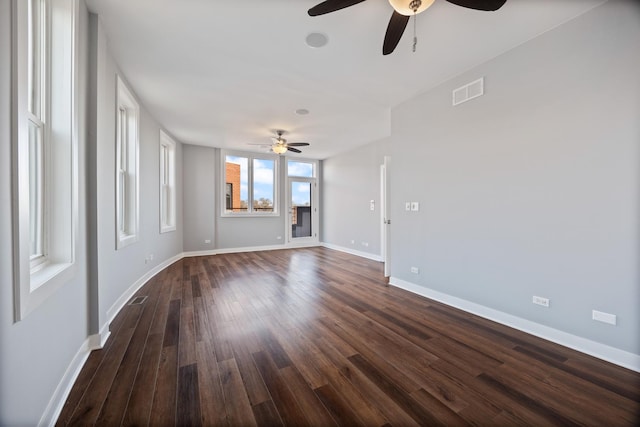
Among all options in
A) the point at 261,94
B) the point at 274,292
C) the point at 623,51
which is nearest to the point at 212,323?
the point at 274,292

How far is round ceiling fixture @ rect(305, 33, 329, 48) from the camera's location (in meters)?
2.23

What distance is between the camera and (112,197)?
8.04 ft

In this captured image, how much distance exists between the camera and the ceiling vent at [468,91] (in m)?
2.68

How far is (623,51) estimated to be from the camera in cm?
185

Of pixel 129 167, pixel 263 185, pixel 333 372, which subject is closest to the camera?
pixel 333 372

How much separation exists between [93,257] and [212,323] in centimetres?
123

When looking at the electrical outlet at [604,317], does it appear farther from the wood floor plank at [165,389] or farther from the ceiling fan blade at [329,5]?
the wood floor plank at [165,389]

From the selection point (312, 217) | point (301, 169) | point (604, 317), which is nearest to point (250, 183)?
point (301, 169)

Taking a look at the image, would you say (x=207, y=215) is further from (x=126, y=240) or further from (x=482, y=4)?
(x=482, y=4)

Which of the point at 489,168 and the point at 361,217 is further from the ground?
the point at 489,168

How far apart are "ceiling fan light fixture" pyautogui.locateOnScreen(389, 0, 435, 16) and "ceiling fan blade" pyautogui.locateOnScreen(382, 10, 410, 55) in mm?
126

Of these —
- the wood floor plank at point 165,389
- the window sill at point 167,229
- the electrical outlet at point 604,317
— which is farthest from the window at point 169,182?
the electrical outlet at point 604,317

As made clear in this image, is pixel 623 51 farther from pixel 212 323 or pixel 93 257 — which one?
pixel 93 257

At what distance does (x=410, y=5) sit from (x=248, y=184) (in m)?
5.95
